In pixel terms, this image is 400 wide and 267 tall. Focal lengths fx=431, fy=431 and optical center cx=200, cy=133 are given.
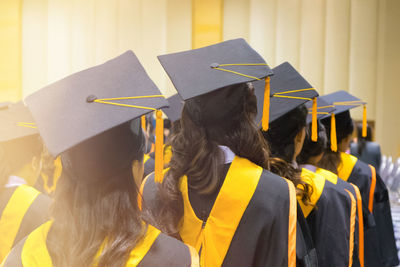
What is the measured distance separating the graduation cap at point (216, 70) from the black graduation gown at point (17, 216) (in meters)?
0.80

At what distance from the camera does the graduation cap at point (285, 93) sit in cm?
206

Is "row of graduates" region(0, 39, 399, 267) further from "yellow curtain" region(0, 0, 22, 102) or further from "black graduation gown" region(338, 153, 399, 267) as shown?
"yellow curtain" region(0, 0, 22, 102)

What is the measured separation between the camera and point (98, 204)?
1.12m

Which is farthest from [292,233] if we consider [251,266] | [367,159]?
[367,159]

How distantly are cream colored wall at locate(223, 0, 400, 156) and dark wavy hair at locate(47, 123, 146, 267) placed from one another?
6.06 meters

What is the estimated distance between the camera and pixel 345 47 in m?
6.73

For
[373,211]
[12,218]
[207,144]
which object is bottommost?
[373,211]

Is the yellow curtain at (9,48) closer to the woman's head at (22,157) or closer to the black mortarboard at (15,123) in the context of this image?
the black mortarboard at (15,123)

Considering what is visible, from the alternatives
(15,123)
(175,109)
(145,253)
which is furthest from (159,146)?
(175,109)

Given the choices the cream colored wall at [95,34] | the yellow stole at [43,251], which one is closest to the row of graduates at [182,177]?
the yellow stole at [43,251]

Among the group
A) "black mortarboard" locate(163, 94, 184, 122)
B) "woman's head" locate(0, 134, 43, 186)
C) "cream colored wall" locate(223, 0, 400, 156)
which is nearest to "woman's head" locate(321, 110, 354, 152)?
"black mortarboard" locate(163, 94, 184, 122)

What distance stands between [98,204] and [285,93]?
4.23 feet

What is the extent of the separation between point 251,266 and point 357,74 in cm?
581

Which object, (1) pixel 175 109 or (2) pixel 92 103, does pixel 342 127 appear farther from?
(2) pixel 92 103
